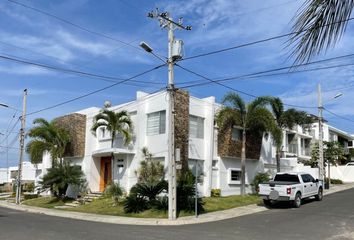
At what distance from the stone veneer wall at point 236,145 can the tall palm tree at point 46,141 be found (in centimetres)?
1301

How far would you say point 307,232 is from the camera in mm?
16531

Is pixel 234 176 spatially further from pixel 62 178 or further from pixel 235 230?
pixel 235 230

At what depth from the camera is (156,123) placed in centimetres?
2977

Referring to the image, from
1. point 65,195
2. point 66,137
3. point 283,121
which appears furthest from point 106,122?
point 283,121

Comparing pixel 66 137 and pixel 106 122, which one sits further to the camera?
pixel 66 137

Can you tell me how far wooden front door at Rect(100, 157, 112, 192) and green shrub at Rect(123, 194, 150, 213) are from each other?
8.98 m

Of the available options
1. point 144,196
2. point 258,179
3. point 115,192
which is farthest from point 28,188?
point 258,179

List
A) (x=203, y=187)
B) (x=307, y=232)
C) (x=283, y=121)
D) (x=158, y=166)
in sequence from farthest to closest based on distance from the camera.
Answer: (x=283, y=121), (x=203, y=187), (x=158, y=166), (x=307, y=232)

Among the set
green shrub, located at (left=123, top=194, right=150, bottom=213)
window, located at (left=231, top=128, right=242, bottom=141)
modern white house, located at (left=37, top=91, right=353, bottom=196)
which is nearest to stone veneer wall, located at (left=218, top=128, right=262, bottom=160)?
modern white house, located at (left=37, top=91, right=353, bottom=196)

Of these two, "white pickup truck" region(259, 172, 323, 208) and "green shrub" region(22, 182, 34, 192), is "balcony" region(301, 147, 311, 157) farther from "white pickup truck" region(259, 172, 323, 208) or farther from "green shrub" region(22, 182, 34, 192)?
"green shrub" region(22, 182, 34, 192)

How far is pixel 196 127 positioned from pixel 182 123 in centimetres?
187

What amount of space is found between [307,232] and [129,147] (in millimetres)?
16752

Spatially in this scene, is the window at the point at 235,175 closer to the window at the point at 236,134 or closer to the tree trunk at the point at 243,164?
the tree trunk at the point at 243,164

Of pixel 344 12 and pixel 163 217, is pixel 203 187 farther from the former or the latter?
pixel 344 12
